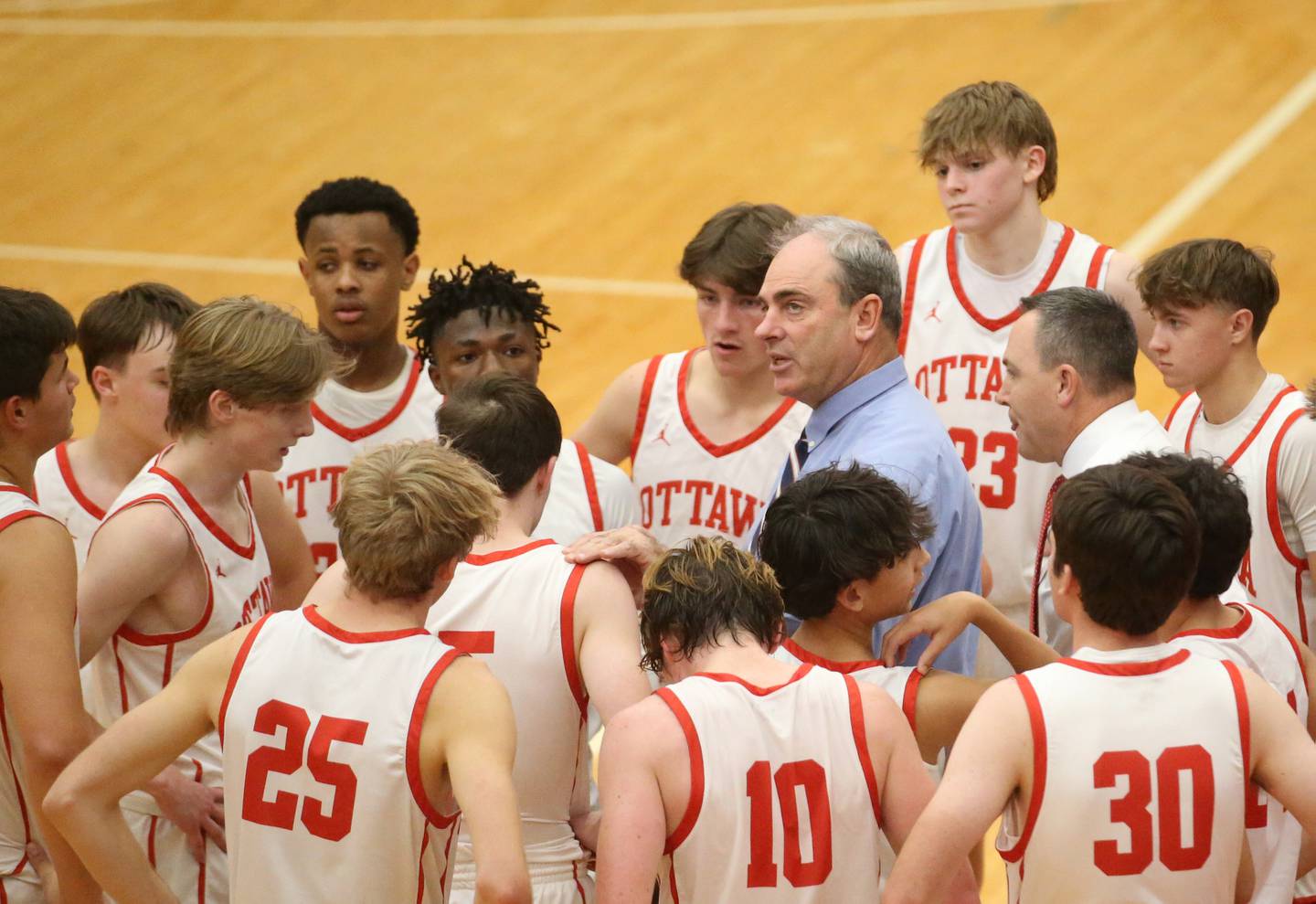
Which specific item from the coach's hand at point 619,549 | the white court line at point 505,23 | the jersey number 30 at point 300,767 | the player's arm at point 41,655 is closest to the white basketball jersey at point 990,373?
the coach's hand at point 619,549

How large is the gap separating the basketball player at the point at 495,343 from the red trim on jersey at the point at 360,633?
4.86 ft

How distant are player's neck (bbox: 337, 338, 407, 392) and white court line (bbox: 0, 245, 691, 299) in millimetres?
4048

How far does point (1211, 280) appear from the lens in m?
4.06

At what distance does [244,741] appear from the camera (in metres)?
2.71

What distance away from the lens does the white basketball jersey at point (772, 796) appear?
8.69 ft

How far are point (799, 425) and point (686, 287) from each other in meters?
4.73

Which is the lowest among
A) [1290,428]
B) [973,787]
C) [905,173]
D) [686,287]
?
[973,787]

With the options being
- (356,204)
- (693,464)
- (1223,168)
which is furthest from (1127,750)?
(1223,168)

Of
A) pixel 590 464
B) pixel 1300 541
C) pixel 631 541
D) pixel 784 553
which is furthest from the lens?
pixel 590 464

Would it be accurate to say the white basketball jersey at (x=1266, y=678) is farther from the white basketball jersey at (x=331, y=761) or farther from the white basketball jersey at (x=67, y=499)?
the white basketball jersey at (x=67, y=499)

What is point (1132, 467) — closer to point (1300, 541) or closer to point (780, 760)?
point (780, 760)

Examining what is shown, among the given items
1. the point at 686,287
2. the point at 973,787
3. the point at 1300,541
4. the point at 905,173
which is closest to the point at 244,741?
the point at 973,787

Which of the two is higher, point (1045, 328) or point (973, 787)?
point (1045, 328)

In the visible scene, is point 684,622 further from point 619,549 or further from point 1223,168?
point 1223,168
